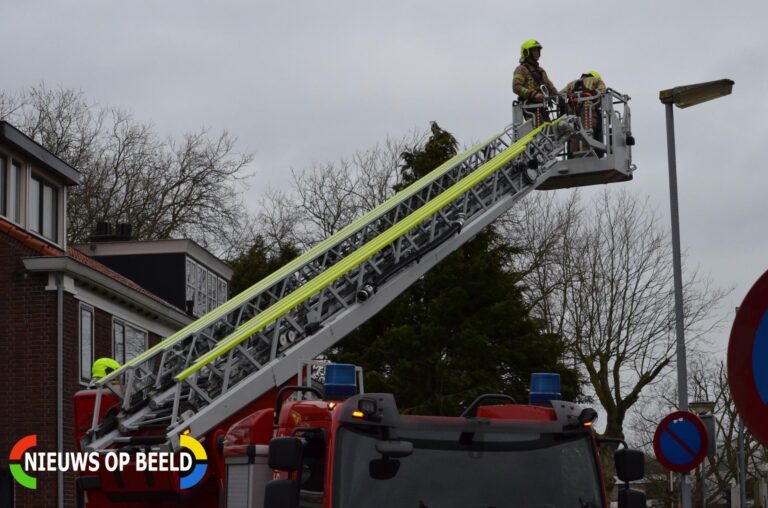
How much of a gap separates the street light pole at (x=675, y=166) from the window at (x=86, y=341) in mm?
12703

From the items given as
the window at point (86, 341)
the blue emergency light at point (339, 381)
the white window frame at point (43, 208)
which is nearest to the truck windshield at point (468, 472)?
the blue emergency light at point (339, 381)

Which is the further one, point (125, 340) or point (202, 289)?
point (202, 289)

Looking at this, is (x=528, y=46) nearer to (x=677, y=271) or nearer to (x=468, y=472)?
(x=677, y=271)

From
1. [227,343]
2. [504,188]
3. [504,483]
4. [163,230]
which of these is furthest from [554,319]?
[504,483]

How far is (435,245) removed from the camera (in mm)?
14648

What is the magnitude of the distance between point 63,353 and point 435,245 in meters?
11.4

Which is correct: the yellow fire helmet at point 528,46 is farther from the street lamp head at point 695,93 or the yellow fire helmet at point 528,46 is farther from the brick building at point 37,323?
the brick building at point 37,323

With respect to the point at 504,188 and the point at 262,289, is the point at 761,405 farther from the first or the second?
the point at 504,188

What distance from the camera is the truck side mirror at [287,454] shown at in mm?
6672

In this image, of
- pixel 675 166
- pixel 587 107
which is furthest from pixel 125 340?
pixel 675 166

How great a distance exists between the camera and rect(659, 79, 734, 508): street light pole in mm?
15773

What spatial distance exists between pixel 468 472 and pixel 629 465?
110cm

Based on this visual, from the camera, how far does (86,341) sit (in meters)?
25.0

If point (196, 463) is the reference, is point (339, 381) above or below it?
above
